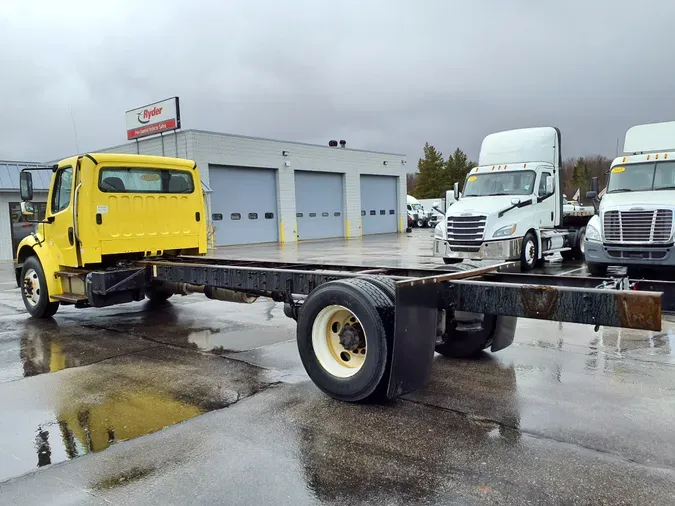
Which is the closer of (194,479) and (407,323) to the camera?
(194,479)

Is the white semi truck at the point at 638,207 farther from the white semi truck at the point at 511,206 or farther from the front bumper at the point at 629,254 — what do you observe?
the white semi truck at the point at 511,206

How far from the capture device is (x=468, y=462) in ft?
12.0

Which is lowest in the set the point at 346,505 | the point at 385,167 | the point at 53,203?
the point at 346,505

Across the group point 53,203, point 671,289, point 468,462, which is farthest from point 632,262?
point 53,203

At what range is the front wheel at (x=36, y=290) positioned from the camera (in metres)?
8.81

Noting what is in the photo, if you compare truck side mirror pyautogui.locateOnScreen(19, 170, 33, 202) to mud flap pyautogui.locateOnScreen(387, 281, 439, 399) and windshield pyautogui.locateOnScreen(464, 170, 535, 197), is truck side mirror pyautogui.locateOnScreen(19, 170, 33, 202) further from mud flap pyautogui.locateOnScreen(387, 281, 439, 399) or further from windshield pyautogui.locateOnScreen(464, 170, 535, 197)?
windshield pyautogui.locateOnScreen(464, 170, 535, 197)

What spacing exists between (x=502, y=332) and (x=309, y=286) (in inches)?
80.8

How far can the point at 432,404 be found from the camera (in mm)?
4766

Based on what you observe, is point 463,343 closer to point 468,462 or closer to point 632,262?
point 468,462

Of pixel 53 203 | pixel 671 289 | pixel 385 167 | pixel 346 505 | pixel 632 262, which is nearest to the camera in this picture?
pixel 346 505

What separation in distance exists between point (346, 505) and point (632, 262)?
9605 millimetres

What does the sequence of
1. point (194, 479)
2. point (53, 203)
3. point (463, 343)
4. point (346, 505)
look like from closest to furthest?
point (346, 505) < point (194, 479) < point (463, 343) < point (53, 203)

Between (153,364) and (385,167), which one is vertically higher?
(385,167)

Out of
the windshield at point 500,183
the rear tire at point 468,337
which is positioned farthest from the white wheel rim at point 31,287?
the windshield at point 500,183
